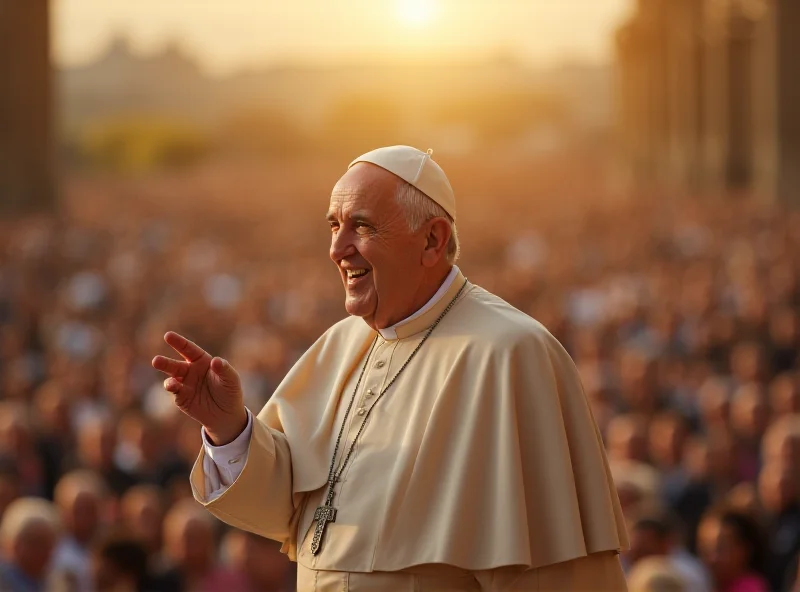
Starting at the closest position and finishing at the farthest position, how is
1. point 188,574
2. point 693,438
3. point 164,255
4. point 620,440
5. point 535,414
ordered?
point 535,414 → point 188,574 → point 620,440 → point 693,438 → point 164,255

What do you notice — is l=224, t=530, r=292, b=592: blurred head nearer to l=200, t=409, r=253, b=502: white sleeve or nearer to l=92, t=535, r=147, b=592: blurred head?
l=92, t=535, r=147, b=592: blurred head

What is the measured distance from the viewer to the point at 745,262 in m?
20.6

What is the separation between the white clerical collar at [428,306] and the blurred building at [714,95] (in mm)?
28464

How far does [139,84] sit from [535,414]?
18378 centimetres

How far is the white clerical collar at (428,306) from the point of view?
12.6 ft

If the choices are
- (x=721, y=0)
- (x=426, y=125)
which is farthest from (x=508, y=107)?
(x=721, y=0)

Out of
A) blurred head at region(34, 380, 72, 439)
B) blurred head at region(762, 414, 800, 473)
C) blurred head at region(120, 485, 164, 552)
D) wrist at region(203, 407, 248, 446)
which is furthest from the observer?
blurred head at region(34, 380, 72, 439)

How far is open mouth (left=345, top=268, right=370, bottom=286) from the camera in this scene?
12.3 feet

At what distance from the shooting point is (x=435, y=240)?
3.81 meters

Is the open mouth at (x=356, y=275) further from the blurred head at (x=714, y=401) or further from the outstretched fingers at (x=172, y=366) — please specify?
the blurred head at (x=714, y=401)

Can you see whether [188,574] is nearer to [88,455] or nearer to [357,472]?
[88,455]

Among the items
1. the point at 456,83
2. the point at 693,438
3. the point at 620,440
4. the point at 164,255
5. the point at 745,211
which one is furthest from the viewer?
the point at 456,83

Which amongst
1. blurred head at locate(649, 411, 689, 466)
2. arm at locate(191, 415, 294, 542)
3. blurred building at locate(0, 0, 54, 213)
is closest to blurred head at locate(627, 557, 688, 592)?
arm at locate(191, 415, 294, 542)

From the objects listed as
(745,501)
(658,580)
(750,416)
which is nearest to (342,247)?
(658,580)
